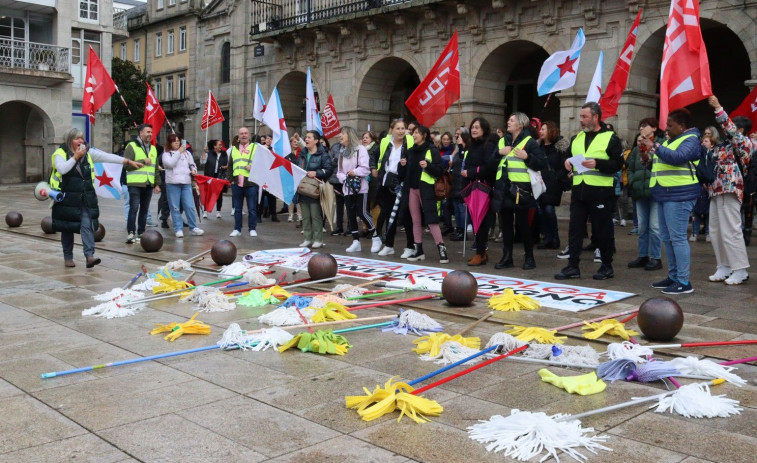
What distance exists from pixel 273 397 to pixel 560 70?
31.5ft

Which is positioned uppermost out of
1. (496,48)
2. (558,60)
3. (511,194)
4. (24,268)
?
(496,48)

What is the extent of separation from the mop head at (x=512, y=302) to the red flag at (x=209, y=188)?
859cm

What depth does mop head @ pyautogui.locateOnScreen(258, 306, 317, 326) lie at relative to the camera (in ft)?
20.6

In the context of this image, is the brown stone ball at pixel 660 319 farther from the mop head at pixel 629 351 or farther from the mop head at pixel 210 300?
the mop head at pixel 210 300

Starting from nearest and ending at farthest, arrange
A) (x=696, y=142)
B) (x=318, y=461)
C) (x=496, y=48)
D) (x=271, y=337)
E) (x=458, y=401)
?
(x=318, y=461) → (x=458, y=401) → (x=271, y=337) → (x=696, y=142) → (x=496, y=48)

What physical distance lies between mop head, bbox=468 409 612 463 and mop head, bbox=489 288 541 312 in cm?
311

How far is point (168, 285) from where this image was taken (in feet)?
26.1

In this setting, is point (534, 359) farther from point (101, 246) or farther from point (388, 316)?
point (101, 246)

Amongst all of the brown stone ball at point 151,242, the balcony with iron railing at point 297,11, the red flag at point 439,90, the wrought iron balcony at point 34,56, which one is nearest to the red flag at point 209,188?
the brown stone ball at point 151,242

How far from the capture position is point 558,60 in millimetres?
12492

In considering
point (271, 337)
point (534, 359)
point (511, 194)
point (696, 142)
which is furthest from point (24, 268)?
point (696, 142)

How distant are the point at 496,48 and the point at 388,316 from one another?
1500 centimetres

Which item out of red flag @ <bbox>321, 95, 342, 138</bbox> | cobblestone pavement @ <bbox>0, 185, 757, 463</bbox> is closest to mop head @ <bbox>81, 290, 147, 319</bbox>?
cobblestone pavement @ <bbox>0, 185, 757, 463</bbox>

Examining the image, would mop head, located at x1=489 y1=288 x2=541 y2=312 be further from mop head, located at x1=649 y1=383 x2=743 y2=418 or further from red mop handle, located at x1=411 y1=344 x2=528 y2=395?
mop head, located at x1=649 y1=383 x2=743 y2=418
